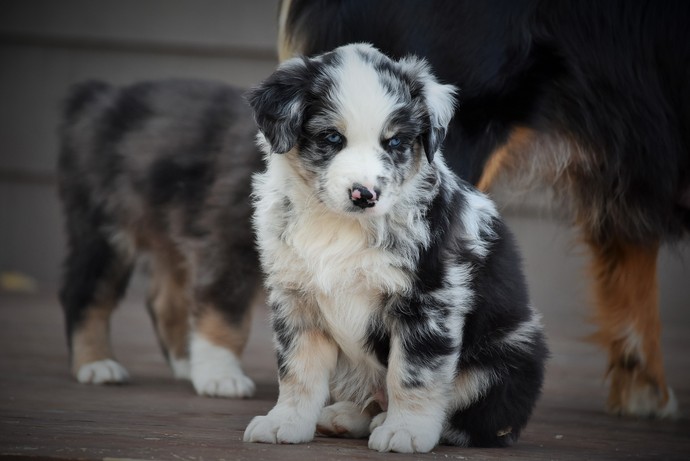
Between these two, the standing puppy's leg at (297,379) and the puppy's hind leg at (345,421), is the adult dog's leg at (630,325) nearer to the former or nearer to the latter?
the puppy's hind leg at (345,421)

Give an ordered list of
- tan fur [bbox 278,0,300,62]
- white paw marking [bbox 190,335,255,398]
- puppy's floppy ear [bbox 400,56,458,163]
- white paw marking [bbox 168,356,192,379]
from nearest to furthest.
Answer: puppy's floppy ear [bbox 400,56,458,163] < tan fur [bbox 278,0,300,62] < white paw marking [bbox 190,335,255,398] < white paw marking [bbox 168,356,192,379]

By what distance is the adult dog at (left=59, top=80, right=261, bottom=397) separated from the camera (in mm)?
4270

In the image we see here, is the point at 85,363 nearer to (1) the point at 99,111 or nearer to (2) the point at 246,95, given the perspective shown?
(1) the point at 99,111

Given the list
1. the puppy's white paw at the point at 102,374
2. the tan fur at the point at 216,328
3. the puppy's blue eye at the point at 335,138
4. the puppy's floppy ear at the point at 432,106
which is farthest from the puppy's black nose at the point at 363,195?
the puppy's white paw at the point at 102,374

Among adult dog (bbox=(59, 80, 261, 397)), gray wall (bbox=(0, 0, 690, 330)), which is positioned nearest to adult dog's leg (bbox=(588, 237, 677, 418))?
adult dog (bbox=(59, 80, 261, 397))

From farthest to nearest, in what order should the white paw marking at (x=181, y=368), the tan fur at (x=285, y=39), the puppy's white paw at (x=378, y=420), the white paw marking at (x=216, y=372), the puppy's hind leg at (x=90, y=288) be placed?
the white paw marking at (x=181, y=368)
the puppy's hind leg at (x=90, y=288)
the white paw marking at (x=216, y=372)
the tan fur at (x=285, y=39)
the puppy's white paw at (x=378, y=420)

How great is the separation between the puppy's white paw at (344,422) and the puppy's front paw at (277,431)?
0.67 feet

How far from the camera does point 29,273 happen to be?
8.66 meters

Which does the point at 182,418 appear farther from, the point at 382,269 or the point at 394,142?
the point at 394,142

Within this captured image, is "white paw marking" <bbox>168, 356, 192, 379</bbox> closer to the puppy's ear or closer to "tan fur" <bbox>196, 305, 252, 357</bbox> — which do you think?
"tan fur" <bbox>196, 305, 252, 357</bbox>

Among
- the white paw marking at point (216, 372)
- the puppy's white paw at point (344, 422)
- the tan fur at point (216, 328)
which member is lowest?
the white paw marking at point (216, 372)

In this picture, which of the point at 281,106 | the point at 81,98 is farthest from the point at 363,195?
the point at 81,98

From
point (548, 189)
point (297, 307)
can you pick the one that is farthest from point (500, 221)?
point (548, 189)

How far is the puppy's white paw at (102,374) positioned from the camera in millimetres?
4227
